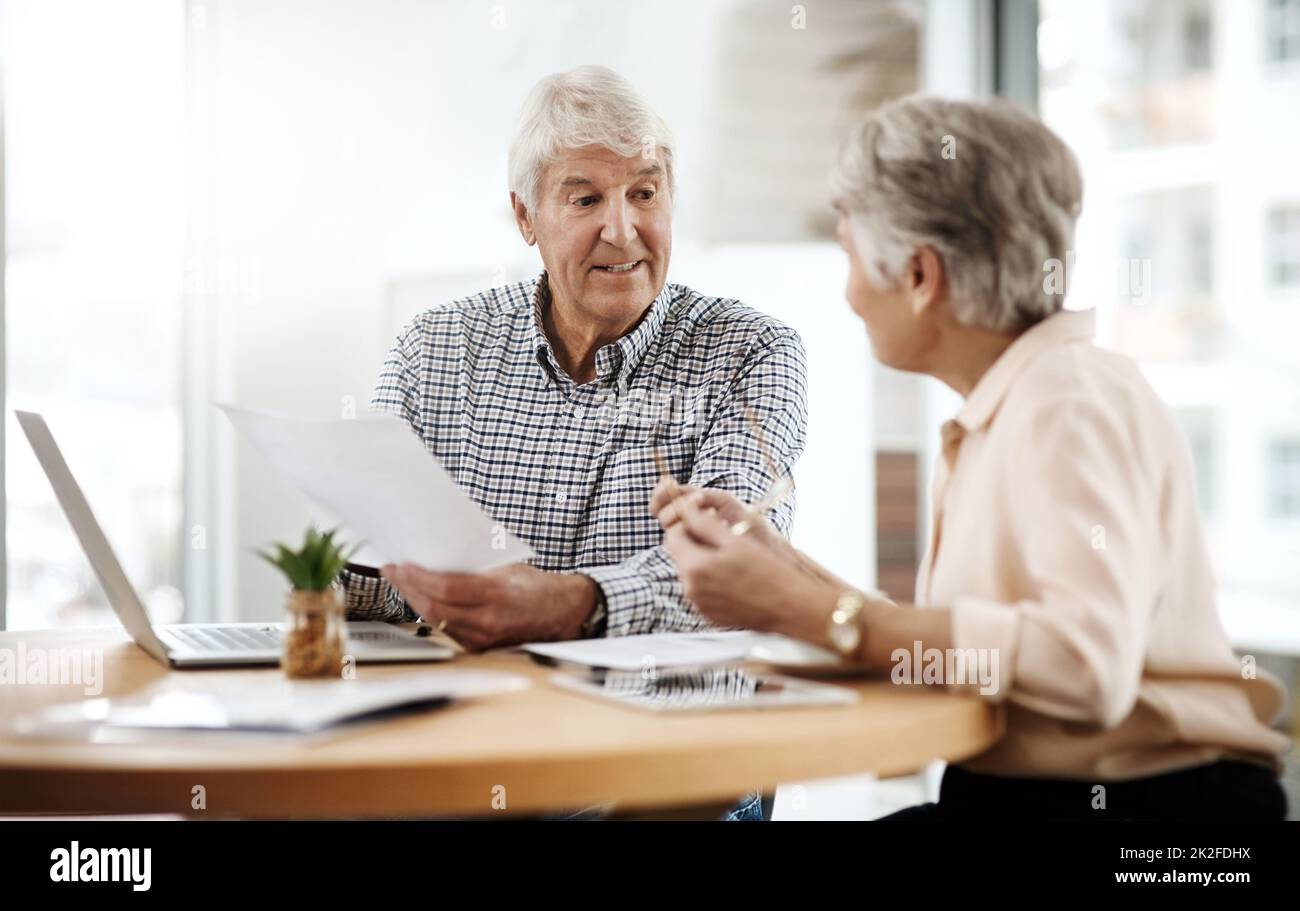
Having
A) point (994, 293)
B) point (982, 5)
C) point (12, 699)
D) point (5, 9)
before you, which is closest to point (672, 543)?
point (994, 293)

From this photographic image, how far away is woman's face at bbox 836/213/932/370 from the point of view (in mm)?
1253

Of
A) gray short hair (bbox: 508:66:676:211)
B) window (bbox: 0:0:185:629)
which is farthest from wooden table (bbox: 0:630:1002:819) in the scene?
window (bbox: 0:0:185:629)

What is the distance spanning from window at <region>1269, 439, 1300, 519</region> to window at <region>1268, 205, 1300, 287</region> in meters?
0.36

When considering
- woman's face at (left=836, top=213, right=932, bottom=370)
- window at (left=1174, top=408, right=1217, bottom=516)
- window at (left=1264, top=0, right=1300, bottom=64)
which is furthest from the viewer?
window at (left=1174, top=408, right=1217, bottom=516)

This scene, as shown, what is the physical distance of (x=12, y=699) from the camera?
3.86 feet

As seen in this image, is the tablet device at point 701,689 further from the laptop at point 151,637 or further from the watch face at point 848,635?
the laptop at point 151,637

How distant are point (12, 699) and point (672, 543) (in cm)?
65

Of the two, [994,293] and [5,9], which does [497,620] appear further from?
[5,9]

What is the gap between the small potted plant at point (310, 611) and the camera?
1.17 metres

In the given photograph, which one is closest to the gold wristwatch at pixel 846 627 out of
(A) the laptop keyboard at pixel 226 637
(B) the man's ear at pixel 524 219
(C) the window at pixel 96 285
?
(A) the laptop keyboard at pixel 226 637

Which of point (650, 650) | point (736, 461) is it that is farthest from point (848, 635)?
point (736, 461)

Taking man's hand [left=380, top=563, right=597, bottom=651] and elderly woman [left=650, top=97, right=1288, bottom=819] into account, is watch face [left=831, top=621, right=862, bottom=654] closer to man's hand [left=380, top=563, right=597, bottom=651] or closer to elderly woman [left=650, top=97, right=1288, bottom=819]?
elderly woman [left=650, top=97, right=1288, bottom=819]

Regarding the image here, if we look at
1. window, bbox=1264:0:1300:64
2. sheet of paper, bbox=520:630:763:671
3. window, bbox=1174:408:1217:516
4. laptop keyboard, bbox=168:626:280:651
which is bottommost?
laptop keyboard, bbox=168:626:280:651

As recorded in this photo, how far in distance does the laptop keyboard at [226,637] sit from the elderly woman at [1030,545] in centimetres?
51
